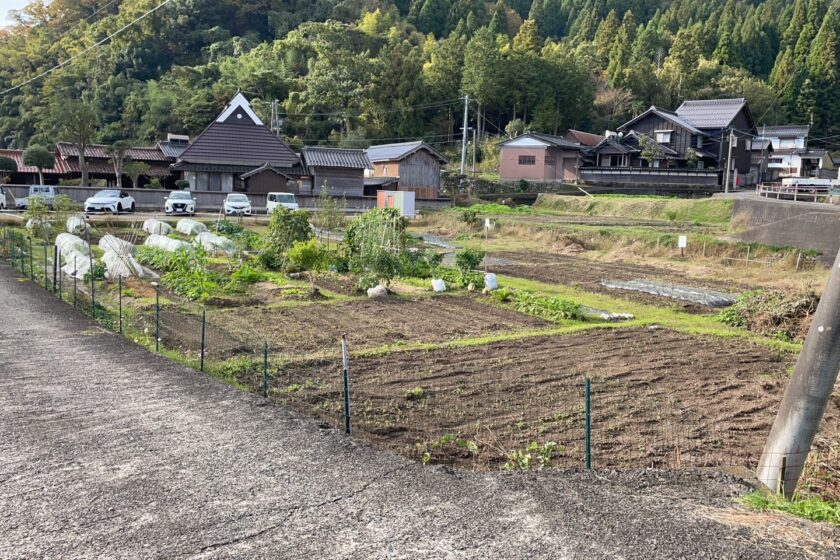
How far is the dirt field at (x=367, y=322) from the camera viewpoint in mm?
10875

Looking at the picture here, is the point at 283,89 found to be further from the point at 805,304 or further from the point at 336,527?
the point at 336,527

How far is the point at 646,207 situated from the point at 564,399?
29596 millimetres

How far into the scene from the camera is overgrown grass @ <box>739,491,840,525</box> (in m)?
4.58

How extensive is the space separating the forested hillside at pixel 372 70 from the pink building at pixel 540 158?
29.0 ft

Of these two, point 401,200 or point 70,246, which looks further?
point 401,200

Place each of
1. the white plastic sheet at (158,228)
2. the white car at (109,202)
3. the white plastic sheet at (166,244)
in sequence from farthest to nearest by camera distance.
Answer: the white car at (109,202)
the white plastic sheet at (158,228)
the white plastic sheet at (166,244)

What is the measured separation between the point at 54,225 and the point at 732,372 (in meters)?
20.6

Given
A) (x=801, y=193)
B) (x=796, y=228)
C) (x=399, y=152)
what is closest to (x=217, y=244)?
(x=796, y=228)

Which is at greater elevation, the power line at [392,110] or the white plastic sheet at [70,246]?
the power line at [392,110]

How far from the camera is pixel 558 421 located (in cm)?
720

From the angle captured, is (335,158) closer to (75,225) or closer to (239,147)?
(239,147)

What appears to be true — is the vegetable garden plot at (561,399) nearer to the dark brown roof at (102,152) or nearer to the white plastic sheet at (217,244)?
the white plastic sheet at (217,244)

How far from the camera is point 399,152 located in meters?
41.8

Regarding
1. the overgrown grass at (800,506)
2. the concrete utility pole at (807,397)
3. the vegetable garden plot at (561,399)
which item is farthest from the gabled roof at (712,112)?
the overgrown grass at (800,506)
